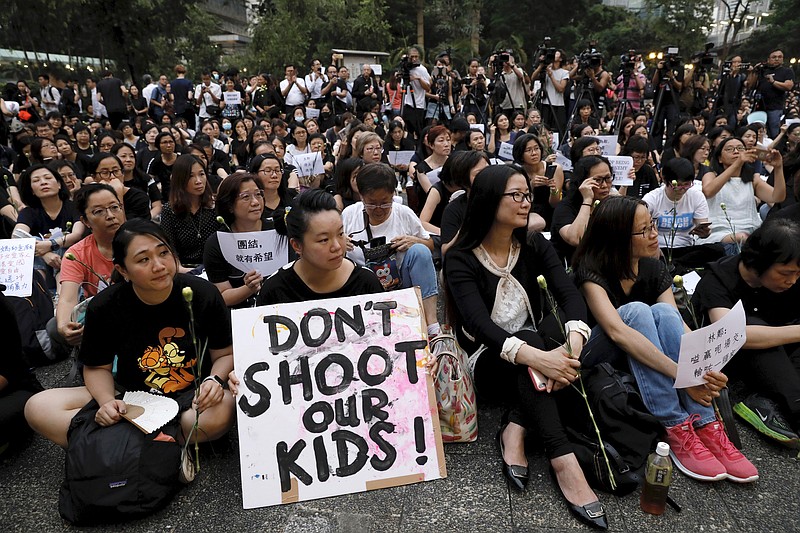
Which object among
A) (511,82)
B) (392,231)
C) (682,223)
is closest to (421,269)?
(392,231)

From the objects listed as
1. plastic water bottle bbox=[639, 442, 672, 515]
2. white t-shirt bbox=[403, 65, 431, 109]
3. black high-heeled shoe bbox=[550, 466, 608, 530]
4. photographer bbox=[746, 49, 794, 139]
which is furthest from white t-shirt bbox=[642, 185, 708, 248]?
photographer bbox=[746, 49, 794, 139]

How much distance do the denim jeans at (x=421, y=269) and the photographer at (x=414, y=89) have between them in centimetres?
615

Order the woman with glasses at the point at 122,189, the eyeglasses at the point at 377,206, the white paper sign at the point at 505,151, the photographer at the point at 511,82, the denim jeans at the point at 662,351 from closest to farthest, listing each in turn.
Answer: the denim jeans at the point at 662,351, the eyeglasses at the point at 377,206, the woman with glasses at the point at 122,189, the white paper sign at the point at 505,151, the photographer at the point at 511,82

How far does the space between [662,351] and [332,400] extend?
1.50m

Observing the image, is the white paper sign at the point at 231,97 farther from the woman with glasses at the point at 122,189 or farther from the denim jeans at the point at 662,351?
the denim jeans at the point at 662,351

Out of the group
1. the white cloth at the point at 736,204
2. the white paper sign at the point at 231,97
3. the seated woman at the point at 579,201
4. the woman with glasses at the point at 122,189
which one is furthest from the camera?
the white paper sign at the point at 231,97

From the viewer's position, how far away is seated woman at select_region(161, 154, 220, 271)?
4062 millimetres

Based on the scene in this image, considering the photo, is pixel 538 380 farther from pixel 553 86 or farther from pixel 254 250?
pixel 553 86

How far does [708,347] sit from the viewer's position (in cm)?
221

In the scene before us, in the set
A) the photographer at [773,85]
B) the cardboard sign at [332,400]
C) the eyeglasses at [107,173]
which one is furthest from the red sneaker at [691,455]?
the photographer at [773,85]

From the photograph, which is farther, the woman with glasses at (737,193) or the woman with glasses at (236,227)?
the woman with glasses at (737,193)

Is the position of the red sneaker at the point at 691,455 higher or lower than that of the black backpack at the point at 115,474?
lower

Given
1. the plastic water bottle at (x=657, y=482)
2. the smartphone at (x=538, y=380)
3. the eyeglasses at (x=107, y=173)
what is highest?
the eyeglasses at (x=107, y=173)

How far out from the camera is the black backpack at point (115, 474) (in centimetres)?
213
